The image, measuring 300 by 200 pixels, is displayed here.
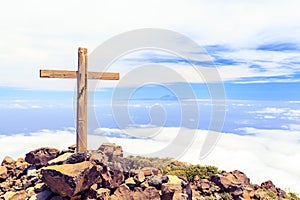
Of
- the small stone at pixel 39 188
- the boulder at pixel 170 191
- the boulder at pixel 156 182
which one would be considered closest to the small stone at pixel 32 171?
the small stone at pixel 39 188

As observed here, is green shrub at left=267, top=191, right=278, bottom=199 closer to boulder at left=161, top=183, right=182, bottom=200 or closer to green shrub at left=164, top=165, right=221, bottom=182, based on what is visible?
green shrub at left=164, top=165, right=221, bottom=182

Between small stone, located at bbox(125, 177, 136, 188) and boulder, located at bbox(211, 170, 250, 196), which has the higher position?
small stone, located at bbox(125, 177, 136, 188)

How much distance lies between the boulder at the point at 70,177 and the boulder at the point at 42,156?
2.34 m

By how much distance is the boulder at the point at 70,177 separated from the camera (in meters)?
8.20

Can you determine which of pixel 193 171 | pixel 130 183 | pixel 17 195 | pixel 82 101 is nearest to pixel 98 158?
pixel 130 183

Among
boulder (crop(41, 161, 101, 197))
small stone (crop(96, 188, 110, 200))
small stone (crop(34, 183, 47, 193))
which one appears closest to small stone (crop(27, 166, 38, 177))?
small stone (crop(34, 183, 47, 193))

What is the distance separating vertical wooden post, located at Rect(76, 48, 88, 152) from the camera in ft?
34.8

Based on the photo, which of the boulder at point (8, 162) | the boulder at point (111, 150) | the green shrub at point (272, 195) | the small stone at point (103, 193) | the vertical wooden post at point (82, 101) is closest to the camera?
the small stone at point (103, 193)

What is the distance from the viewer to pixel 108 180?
354 inches

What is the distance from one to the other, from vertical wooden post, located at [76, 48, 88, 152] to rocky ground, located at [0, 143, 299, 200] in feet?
1.91

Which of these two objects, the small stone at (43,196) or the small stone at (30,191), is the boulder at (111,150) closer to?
the small stone at (43,196)

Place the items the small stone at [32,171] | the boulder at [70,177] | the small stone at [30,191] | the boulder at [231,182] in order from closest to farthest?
the boulder at [70,177] → the small stone at [30,191] → the boulder at [231,182] → the small stone at [32,171]

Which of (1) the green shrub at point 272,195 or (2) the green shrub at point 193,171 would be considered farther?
(2) the green shrub at point 193,171

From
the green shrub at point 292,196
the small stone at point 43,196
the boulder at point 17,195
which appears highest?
the small stone at point 43,196
